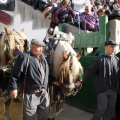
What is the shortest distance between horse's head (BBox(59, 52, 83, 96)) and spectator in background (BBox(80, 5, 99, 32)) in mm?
2775

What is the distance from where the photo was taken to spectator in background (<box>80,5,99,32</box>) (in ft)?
24.5

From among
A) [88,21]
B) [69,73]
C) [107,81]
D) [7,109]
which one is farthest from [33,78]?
[88,21]

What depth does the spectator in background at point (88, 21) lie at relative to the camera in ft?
24.5

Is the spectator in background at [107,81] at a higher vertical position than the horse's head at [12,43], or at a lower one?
lower

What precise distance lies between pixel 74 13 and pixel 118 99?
337 cm

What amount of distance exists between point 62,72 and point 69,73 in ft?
0.39

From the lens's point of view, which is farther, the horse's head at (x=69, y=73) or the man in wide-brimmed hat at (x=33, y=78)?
the horse's head at (x=69, y=73)

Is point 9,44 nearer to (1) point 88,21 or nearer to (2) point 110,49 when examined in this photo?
(2) point 110,49

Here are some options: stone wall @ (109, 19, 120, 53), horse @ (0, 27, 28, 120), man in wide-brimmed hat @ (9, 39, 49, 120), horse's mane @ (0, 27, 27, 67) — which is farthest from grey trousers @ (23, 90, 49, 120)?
stone wall @ (109, 19, 120, 53)

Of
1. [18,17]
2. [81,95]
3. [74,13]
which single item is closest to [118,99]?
[81,95]

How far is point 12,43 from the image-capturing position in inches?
215

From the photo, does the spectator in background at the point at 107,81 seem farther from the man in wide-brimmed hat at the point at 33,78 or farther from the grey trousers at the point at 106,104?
the man in wide-brimmed hat at the point at 33,78

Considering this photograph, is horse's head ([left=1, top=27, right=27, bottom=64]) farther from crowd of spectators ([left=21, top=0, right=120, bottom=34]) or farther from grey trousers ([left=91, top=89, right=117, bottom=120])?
grey trousers ([left=91, top=89, right=117, bottom=120])

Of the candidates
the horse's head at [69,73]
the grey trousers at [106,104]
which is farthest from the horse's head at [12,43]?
the grey trousers at [106,104]
